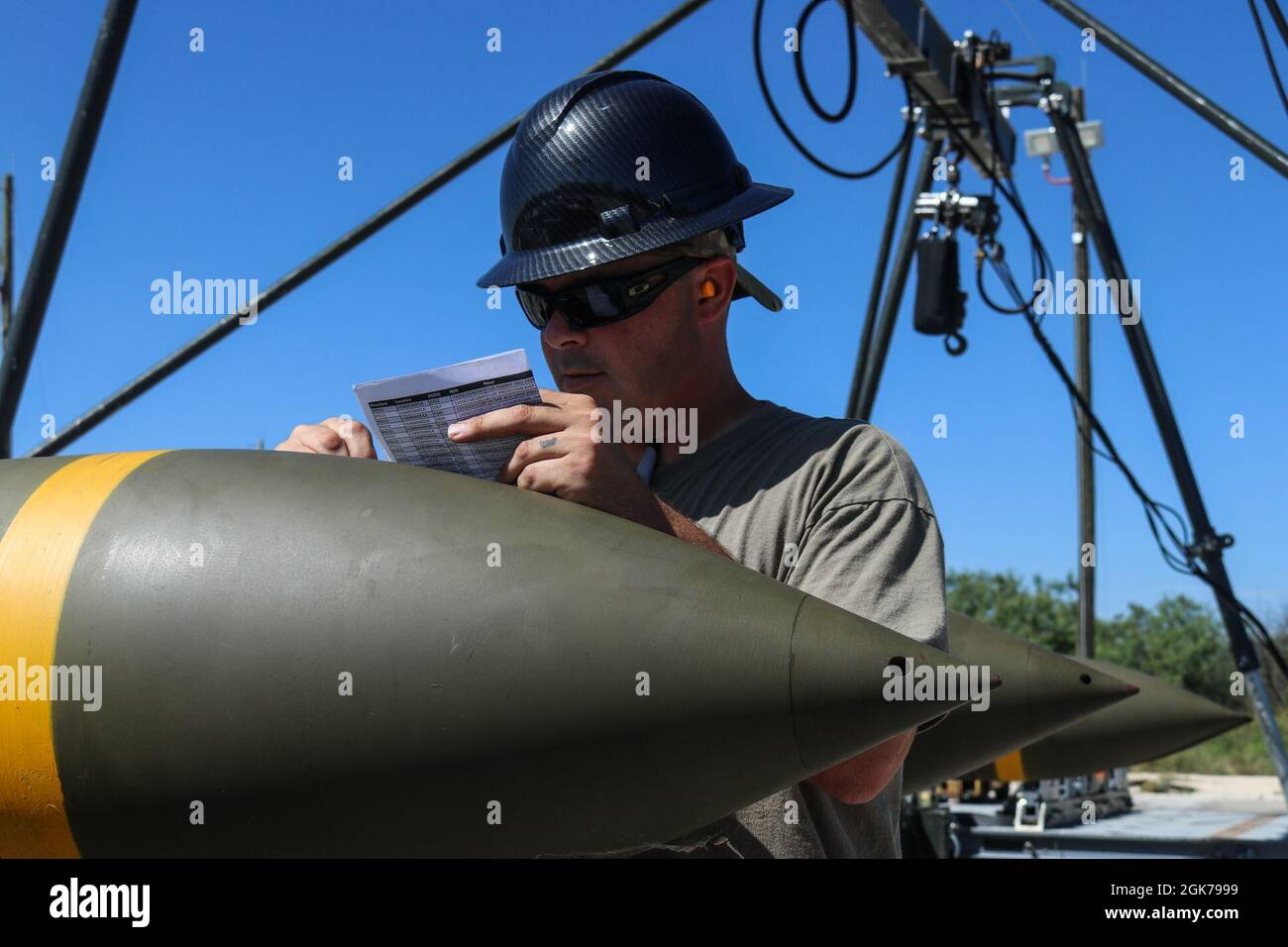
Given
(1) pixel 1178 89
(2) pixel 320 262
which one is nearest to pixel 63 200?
(2) pixel 320 262

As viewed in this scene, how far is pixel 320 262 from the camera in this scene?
206 inches

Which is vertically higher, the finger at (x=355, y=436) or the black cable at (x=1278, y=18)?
the black cable at (x=1278, y=18)

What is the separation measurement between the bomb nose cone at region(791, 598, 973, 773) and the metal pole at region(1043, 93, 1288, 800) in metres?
6.36

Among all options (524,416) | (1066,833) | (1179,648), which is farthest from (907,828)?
(1179,648)

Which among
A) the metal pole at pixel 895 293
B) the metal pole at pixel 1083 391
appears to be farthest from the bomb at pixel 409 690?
the metal pole at pixel 1083 391

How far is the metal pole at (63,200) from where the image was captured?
3.61m

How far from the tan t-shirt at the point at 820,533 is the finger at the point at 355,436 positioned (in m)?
0.48

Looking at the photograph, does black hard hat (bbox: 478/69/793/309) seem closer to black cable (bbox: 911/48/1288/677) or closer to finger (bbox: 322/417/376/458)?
finger (bbox: 322/417/376/458)

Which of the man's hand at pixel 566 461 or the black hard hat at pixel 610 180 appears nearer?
the man's hand at pixel 566 461

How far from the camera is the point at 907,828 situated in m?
6.84

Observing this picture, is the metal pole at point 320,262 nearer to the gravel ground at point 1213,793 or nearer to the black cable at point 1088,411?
the black cable at point 1088,411

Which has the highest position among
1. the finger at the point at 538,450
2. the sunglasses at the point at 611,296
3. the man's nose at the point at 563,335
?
the sunglasses at the point at 611,296
